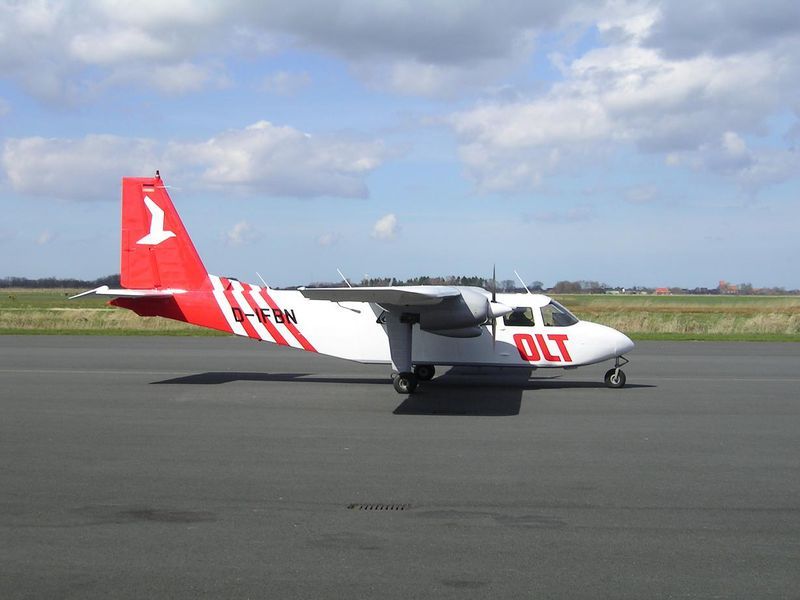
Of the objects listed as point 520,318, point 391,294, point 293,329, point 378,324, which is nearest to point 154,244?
point 293,329

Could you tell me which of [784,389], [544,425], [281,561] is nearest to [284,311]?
[544,425]

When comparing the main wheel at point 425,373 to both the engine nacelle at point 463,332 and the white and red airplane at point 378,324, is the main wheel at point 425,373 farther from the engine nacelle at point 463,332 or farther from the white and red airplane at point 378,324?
the engine nacelle at point 463,332

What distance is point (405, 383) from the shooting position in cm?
1653

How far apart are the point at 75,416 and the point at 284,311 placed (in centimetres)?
576

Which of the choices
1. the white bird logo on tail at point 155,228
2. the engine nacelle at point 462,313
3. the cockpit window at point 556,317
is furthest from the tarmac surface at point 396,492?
the white bird logo on tail at point 155,228

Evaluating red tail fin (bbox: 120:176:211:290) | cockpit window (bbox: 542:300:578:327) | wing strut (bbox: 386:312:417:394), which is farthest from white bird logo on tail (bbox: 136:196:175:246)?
Answer: cockpit window (bbox: 542:300:578:327)

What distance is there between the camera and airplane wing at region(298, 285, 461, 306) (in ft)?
45.6

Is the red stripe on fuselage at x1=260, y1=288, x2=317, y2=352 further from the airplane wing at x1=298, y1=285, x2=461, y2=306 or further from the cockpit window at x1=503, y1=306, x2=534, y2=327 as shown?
the cockpit window at x1=503, y1=306, x2=534, y2=327

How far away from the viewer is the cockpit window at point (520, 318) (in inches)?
693

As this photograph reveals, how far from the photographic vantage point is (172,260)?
1892 cm

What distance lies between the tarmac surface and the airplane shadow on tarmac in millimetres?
133

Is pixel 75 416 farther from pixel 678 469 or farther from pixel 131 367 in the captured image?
pixel 678 469

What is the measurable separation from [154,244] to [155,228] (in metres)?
0.40

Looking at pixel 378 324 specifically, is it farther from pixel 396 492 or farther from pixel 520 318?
pixel 396 492
